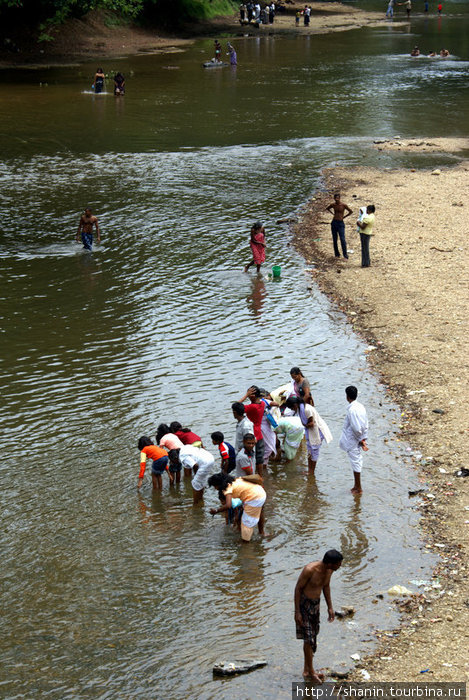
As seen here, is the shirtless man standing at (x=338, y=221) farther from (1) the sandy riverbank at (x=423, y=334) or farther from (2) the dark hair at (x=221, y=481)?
(2) the dark hair at (x=221, y=481)

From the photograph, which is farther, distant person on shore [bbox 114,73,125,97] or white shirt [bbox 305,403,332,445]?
distant person on shore [bbox 114,73,125,97]

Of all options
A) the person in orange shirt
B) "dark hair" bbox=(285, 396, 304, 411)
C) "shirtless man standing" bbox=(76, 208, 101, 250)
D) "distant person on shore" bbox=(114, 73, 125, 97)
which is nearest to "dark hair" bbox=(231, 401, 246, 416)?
"dark hair" bbox=(285, 396, 304, 411)

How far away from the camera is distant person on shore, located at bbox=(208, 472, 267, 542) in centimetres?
1137

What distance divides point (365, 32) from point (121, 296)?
202 feet

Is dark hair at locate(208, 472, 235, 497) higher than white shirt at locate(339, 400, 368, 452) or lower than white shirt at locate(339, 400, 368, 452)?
lower

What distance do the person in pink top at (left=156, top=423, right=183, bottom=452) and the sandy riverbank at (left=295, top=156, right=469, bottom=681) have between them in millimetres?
3557

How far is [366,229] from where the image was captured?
2175cm

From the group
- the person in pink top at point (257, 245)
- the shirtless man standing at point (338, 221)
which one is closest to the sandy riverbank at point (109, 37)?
the shirtless man standing at point (338, 221)

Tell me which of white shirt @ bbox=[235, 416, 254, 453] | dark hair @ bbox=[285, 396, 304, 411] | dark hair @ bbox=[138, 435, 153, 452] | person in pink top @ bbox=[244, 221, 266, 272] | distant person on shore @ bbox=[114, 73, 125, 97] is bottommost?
dark hair @ bbox=[138, 435, 153, 452]

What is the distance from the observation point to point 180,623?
1013cm

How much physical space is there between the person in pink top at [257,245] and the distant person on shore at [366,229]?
2476mm

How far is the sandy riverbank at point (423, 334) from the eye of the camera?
9656mm

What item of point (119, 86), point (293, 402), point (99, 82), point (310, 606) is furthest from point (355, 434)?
point (99, 82)

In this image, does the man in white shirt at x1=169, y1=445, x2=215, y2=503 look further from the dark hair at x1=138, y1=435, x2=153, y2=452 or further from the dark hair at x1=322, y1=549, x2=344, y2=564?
the dark hair at x1=322, y1=549, x2=344, y2=564
